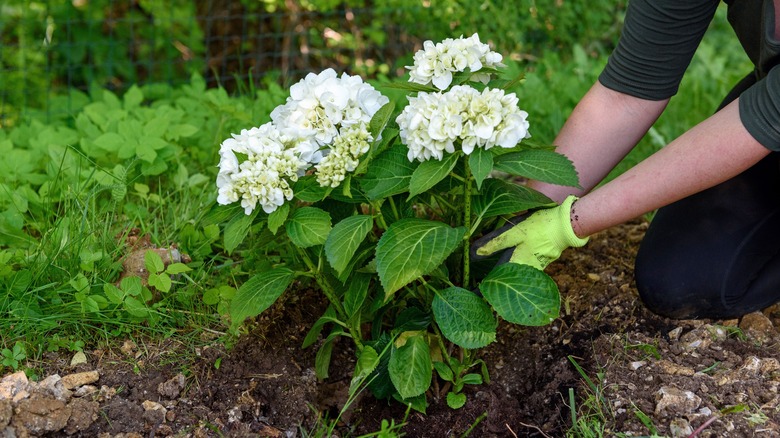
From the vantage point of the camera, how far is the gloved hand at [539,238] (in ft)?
6.63

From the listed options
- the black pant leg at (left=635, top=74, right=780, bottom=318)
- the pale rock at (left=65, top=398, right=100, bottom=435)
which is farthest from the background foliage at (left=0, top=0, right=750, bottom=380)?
the black pant leg at (left=635, top=74, right=780, bottom=318)

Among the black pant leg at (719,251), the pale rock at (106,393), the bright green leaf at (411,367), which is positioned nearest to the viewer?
the bright green leaf at (411,367)

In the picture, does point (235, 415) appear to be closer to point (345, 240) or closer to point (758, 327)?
point (345, 240)

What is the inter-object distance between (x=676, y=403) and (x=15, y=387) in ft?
4.75

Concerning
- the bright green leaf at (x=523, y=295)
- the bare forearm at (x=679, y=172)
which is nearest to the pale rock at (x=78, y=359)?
the bright green leaf at (x=523, y=295)

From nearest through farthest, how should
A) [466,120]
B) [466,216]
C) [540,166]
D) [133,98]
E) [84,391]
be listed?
[466,120], [540,166], [466,216], [84,391], [133,98]

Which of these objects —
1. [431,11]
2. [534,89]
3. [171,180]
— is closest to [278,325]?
[171,180]

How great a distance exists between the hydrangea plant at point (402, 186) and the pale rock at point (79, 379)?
388 mm

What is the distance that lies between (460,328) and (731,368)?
747 millimetres

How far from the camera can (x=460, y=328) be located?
1.82 m

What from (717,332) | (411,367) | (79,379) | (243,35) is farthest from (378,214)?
(243,35)

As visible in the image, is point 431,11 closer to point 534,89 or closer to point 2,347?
point 534,89

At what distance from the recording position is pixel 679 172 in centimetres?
197

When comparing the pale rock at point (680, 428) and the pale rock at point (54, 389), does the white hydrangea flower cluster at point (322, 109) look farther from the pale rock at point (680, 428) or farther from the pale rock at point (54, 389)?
the pale rock at point (680, 428)
